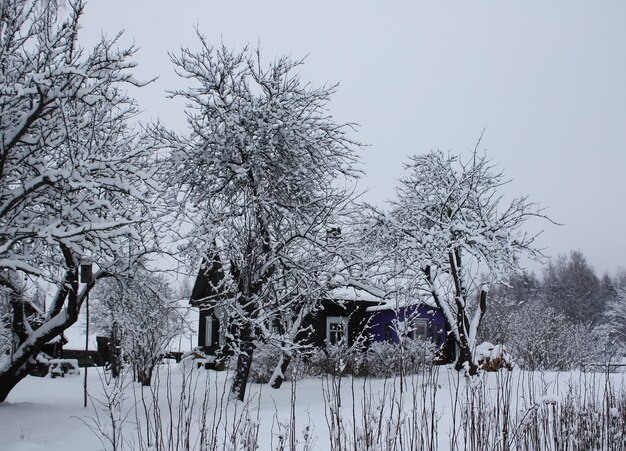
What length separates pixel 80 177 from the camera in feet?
25.0

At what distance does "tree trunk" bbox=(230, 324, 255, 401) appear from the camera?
39.4ft

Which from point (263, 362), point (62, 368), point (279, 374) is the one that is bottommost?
point (62, 368)

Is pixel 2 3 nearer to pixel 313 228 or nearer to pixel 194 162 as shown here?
pixel 194 162

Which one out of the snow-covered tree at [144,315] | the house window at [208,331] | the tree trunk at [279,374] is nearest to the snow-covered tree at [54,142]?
the snow-covered tree at [144,315]

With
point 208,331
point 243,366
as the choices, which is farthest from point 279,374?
point 208,331

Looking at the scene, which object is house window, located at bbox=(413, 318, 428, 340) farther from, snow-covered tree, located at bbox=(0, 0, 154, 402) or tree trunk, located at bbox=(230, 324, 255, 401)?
snow-covered tree, located at bbox=(0, 0, 154, 402)

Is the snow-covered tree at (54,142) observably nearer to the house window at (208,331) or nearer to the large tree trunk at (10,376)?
the large tree trunk at (10,376)

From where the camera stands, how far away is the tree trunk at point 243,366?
1202cm

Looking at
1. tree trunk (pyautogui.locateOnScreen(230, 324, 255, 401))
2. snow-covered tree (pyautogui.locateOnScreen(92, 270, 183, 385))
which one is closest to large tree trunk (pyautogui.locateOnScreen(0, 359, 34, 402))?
snow-covered tree (pyautogui.locateOnScreen(92, 270, 183, 385))

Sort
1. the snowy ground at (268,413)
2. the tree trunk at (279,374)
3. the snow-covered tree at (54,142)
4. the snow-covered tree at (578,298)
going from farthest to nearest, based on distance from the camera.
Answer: the snow-covered tree at (578,298) < the tree trunk at (279,374) < the snow-covered tree at (54,142) < the snowy ground at (268,413)

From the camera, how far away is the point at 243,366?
1223 centimetres

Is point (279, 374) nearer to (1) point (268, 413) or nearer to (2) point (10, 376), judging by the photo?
(1) point (268, 413)

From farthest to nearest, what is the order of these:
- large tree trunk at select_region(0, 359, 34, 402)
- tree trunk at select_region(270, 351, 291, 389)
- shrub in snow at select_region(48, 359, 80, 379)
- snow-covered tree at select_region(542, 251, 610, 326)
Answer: snow-covered tree at select_region(542, 251, 610, 326) < shrub in snow at select_region(48, 359, 80, 379) < tree trunk at select_region(270, 351, 291, 389) < large tree trunk at select_region(0, 359, 34, 402)

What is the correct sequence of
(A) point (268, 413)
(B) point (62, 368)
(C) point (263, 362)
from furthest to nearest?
1. (B) point (62, 368)
2. (C) point (263, 362)
3. (A) point (268, 413)
